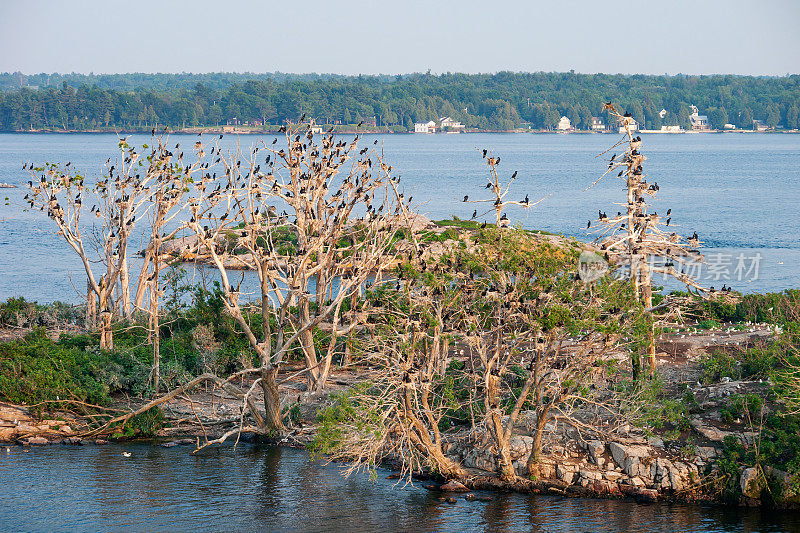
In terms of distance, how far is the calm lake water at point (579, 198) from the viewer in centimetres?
5558

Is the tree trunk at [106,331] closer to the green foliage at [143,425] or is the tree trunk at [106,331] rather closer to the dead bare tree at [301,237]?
the green foliage at [143,425]

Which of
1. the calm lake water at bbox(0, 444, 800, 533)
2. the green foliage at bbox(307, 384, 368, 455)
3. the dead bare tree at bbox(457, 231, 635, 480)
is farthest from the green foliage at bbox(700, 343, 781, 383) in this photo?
the green foliage at bbox(307, 384, 368, 455)

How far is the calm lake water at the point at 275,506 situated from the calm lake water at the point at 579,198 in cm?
940

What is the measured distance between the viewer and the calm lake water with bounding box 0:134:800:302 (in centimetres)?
5558

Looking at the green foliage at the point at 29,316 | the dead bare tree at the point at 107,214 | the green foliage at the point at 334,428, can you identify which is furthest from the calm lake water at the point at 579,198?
the green foliage at the point at 334,428

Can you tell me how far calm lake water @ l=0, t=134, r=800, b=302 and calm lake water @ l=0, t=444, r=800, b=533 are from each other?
940 cm

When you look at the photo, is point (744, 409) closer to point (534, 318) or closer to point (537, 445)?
point (537, 445)

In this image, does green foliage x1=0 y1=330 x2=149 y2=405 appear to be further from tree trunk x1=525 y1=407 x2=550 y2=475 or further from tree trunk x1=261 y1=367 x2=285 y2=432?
tree trunk x1=525 y1=407 x2=550 y2=475

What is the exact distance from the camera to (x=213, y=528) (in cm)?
1966

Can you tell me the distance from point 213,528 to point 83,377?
10255 mm

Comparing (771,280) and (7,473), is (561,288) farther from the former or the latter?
(771,280)

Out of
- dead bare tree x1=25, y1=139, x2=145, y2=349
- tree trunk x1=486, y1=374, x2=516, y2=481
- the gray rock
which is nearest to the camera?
the gray rock

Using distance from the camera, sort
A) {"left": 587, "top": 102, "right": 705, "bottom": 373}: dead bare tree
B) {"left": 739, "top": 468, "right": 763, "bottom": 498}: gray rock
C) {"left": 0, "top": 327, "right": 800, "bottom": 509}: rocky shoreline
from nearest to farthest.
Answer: {"left": 739, "top": 468, "right": 763, "bottom": 498}: gray rock, {"left": 0, "top": 327, "right": 800, "bottom": 509}: rocky shoreline, {"left": 587, "top": 102, "right": 705, "bottom": 373}: dead bare tree

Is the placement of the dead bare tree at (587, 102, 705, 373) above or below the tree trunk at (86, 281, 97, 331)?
above
